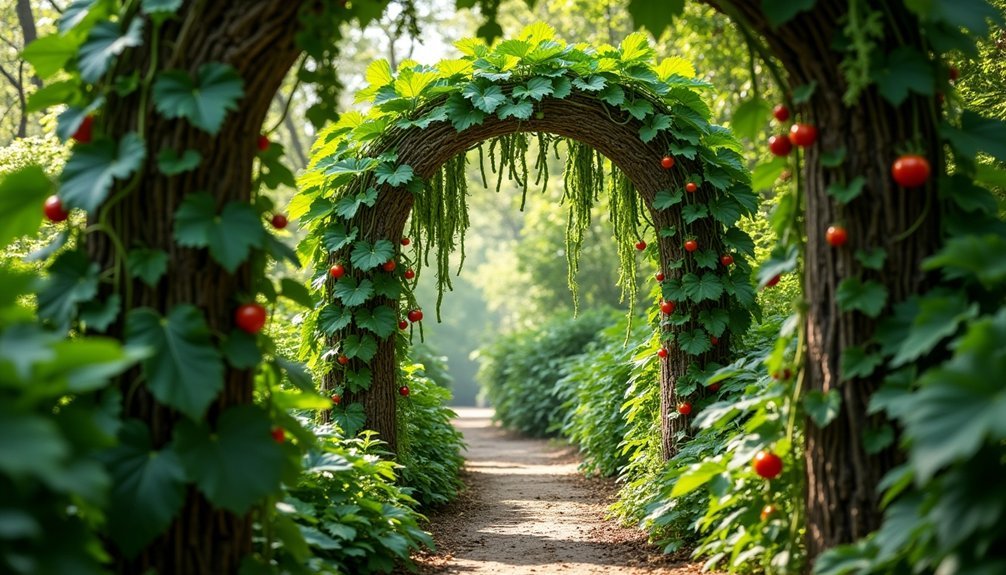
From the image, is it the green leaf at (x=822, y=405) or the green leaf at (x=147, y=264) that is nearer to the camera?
the green leaf at (x=147, y=264)

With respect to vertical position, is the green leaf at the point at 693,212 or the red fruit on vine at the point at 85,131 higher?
the red fruit on vine at the point at 85,131

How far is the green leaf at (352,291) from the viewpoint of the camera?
5.21 m

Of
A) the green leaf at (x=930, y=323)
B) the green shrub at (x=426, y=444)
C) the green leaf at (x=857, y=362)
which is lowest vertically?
the green shrub at (x=426, y=444)

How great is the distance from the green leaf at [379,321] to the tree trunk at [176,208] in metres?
2.58

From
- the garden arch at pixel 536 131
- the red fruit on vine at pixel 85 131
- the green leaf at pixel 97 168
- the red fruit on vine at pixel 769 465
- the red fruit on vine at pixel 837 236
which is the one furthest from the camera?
the garden arch at pixel 536 131

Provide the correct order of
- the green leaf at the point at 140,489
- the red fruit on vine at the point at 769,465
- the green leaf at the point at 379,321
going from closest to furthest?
the green leaf at the point at 140,489 → the red fruit on vine at the point at 769,465 → the green leaf at the point at 379,321

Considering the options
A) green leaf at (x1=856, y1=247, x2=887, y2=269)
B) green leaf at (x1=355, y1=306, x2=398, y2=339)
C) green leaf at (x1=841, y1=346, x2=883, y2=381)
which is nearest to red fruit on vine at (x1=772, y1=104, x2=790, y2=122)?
green leaf at (x1=856, y1=247, x2=887, y2=269)

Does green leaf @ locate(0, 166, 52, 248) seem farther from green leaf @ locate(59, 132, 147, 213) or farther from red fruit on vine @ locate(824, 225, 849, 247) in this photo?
red fruit on vine @ locate(824, 225, 849, 247)

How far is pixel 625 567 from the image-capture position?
168 inches

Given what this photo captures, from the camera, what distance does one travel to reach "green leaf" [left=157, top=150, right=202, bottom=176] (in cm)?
249

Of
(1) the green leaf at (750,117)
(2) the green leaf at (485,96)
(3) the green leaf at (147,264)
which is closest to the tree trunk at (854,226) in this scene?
(1) the green leaf at (750,117)

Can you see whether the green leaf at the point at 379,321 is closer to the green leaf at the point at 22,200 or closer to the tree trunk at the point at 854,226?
the green leaf at the point at 22,200

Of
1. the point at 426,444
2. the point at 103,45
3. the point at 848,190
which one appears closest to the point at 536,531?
the point at 426,444

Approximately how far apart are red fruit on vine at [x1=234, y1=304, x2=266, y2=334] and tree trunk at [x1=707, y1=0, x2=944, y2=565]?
1.84m
